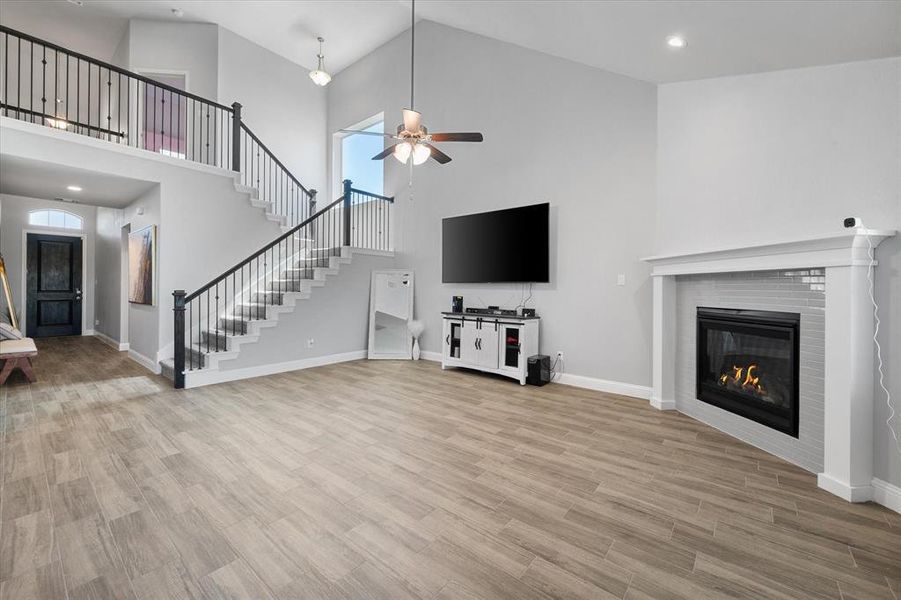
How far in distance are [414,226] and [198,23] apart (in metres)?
5.17

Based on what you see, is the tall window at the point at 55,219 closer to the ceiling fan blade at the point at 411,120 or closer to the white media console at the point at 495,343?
the white media console at the point at 495,343

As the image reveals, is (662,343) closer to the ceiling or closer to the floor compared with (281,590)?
closer to the ceiling

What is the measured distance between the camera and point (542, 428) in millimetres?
3133

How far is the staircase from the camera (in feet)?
15.3

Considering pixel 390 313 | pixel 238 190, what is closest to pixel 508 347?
pixel 390 313

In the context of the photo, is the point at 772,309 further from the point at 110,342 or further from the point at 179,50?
the point at 110,342

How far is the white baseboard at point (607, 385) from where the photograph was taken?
3.96 meters

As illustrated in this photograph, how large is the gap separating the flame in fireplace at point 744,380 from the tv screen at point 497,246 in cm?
207

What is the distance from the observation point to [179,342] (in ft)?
14.1

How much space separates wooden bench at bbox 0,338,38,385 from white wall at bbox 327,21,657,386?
4937mm

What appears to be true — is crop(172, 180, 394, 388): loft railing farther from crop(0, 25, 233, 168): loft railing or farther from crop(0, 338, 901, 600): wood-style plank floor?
crop(0, 25, 233, 168): loft railing

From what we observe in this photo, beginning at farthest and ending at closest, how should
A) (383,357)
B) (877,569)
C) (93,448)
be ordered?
(383,357) < (93,448) < (877,569)

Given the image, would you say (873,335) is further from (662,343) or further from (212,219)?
(212,219)

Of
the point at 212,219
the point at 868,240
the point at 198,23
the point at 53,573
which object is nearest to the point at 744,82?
A: the point at 868,240
